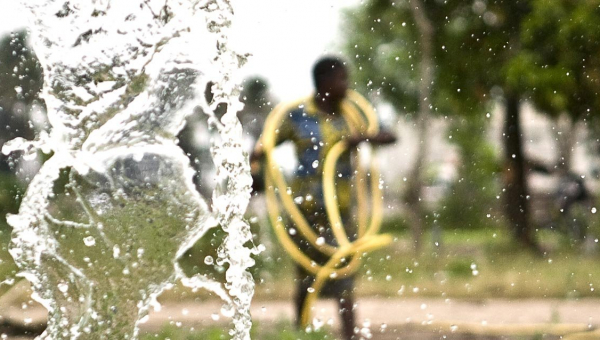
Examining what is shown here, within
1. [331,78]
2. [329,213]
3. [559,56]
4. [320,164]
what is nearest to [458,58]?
[559,56]

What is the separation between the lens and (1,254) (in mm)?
3246

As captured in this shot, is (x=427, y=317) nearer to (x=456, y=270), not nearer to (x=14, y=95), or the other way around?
(x=456, y=270)

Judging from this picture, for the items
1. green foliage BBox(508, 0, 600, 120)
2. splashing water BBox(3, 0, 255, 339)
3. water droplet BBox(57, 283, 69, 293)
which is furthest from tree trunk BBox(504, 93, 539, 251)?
water droplet BBox(57, 283, 69, 293)

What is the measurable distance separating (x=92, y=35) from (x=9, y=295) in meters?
1.21

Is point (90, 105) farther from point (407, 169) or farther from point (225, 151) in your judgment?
point (407, 169)

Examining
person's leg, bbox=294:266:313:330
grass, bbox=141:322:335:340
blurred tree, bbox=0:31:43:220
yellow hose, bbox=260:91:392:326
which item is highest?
blurred tree, bbox=0:31:43:220

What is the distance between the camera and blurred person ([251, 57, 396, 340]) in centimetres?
302

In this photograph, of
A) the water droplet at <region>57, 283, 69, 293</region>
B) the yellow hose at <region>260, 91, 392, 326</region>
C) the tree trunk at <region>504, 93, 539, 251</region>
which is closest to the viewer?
the water droplet at <region>57, 283, 69, 293</region>

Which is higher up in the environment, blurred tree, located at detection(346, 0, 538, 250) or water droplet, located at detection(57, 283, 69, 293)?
blurred tree, located at detection(346, 0, 538, 250)

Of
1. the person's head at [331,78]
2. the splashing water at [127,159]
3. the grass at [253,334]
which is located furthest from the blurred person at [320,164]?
the splashing water at [127,159]

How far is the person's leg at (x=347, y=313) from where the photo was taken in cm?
309

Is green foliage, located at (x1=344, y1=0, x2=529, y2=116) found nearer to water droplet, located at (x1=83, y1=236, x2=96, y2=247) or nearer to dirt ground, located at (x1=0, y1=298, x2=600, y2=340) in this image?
dirt ground, located at (x1=0, y1=298, x2=600, y2=340)

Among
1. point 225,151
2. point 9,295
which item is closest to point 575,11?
point 225,151

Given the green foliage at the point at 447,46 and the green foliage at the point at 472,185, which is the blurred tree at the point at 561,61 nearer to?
the green foliage at the point at 447,46
